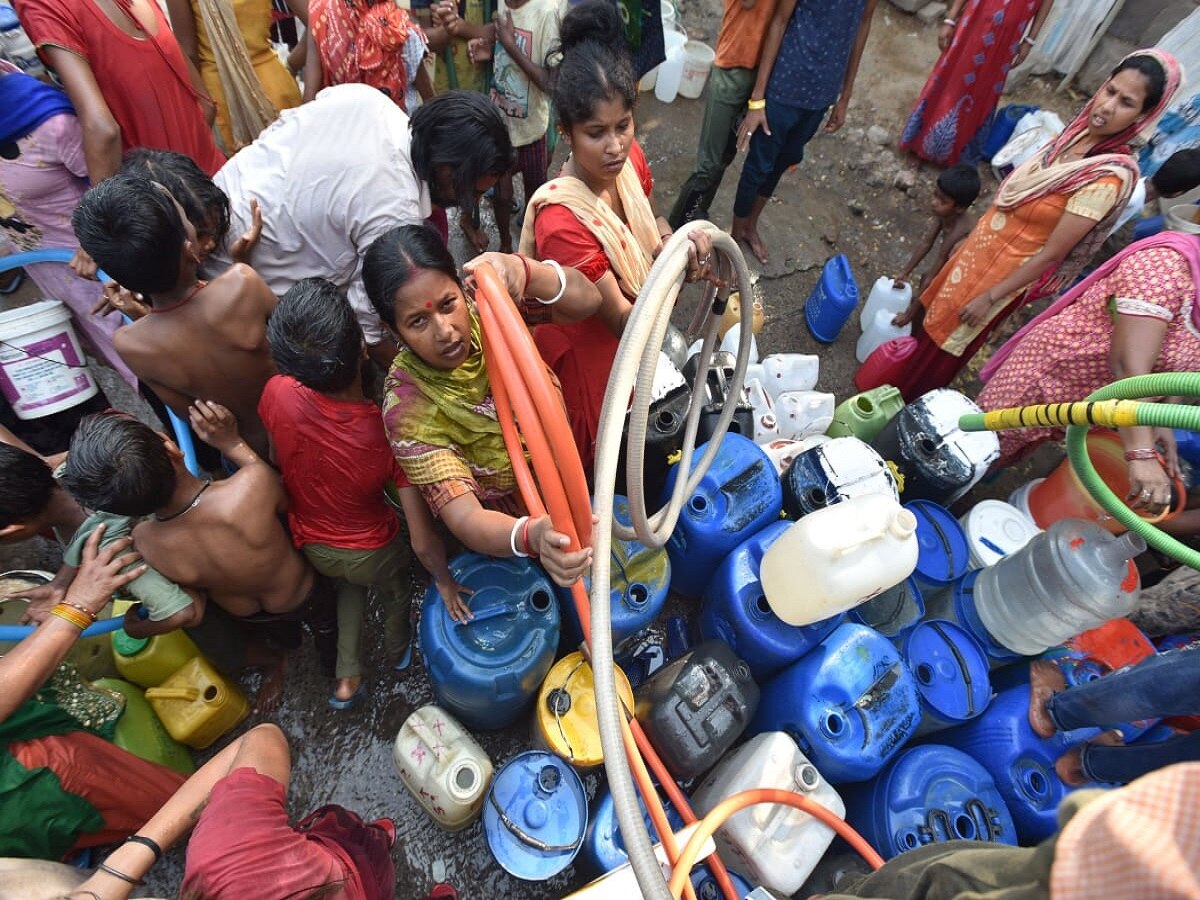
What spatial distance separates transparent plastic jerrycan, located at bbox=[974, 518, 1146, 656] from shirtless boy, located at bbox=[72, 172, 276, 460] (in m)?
3.24

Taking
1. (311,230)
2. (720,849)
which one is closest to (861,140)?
(311,230)

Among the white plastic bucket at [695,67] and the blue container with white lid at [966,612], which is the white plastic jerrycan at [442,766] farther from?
the white plastic bucket at [695,67]

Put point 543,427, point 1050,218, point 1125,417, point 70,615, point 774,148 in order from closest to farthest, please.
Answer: point 543,427 → point 1125,417 → point 70,615 → point 1050,218 → point 774,148

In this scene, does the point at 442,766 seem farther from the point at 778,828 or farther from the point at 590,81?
the point at 590,81

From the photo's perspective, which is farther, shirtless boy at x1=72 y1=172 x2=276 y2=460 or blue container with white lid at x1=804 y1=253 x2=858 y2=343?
blue container with white lid at x1=804 y1=253 x2=858 y2=343

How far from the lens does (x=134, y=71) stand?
251 cm

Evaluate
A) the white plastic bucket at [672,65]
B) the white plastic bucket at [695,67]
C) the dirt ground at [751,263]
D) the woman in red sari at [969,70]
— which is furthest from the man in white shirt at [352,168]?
the woman in red sari at [969,70]

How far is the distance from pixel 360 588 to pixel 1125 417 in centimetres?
278

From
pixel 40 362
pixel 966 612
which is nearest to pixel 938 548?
pixel 966 612

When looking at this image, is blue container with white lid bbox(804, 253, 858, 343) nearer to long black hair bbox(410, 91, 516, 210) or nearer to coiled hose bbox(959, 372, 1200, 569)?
coiled hose bbox(959, 372, 1200, 569)

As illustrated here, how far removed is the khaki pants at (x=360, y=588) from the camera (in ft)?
7.68

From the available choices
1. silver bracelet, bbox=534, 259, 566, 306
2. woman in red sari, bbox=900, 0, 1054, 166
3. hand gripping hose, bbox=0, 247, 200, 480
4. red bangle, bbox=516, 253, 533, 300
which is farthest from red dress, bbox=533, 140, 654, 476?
woman in red sari, bbox=900, 0, 1054, 166

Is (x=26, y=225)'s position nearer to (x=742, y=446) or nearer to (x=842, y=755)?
(x=742, y=446)

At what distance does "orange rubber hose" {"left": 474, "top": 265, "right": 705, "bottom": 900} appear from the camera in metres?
1.41
